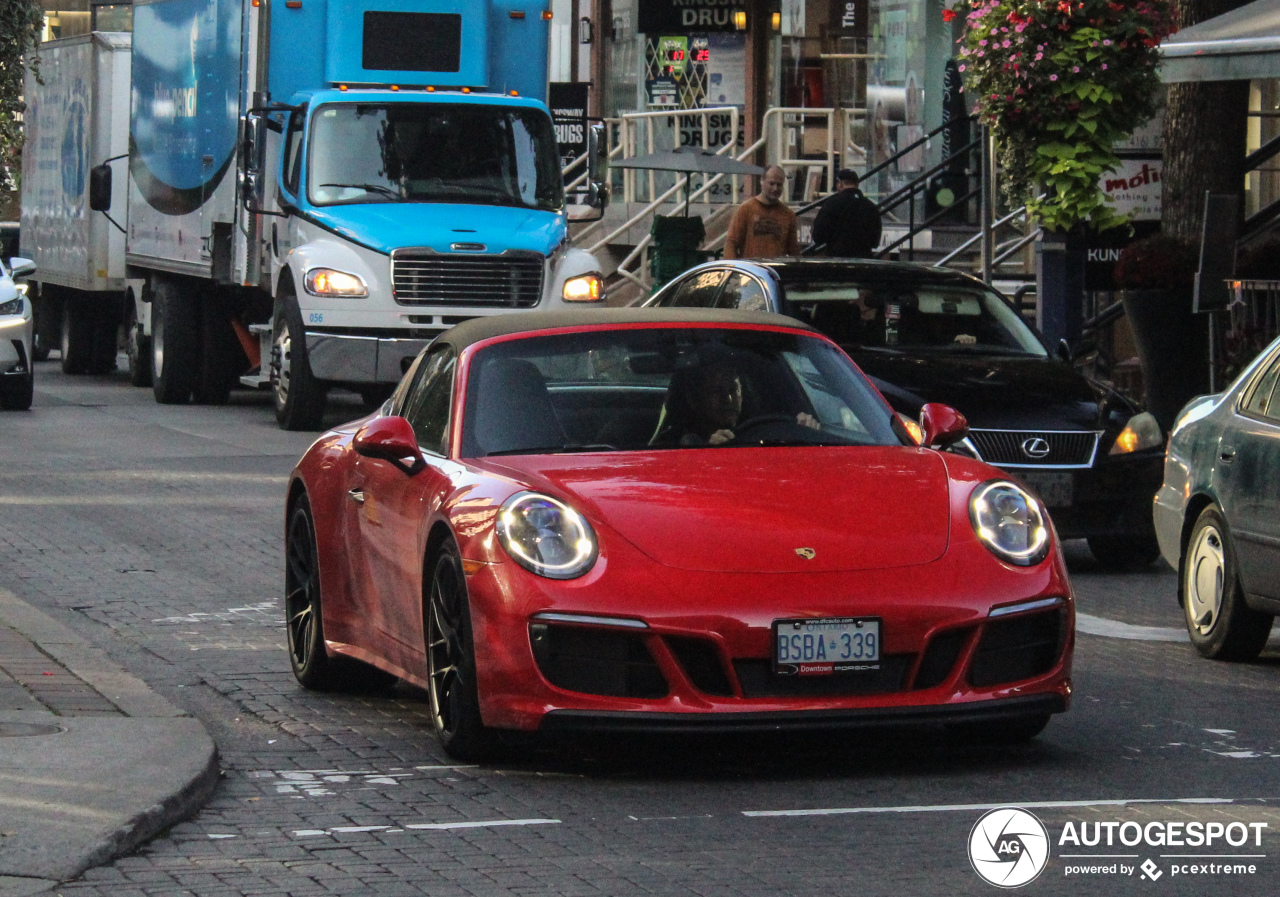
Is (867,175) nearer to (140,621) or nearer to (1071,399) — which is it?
(1071,399)

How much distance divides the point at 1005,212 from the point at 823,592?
70.2 feet

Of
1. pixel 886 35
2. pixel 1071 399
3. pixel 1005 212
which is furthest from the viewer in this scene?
pixel 886 35

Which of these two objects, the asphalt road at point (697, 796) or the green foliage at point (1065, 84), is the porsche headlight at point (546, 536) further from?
the green foliage at point (1065, 84)

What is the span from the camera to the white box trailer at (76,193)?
2928 cm

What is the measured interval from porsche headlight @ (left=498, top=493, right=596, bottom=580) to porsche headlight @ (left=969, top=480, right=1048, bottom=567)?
48.0 inches

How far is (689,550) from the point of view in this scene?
703cm

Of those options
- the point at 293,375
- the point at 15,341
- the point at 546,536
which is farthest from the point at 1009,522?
the point at 15,341

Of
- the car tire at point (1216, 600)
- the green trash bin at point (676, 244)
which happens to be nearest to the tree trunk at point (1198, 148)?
the green trash bin at point (676, 244)

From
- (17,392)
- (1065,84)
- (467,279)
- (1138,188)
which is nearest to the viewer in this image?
(1065,84)

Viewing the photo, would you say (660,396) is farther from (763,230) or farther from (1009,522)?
(763,230)

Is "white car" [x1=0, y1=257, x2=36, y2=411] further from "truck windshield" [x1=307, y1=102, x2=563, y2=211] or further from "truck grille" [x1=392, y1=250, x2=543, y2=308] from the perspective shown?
"truck grille" [x1=392, y1=250, x2=543, y2=308]

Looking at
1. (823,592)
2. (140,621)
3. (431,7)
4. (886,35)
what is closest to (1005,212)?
(886,35)

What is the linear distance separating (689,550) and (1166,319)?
11794 millimetres

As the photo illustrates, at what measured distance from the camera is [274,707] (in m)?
8.61
